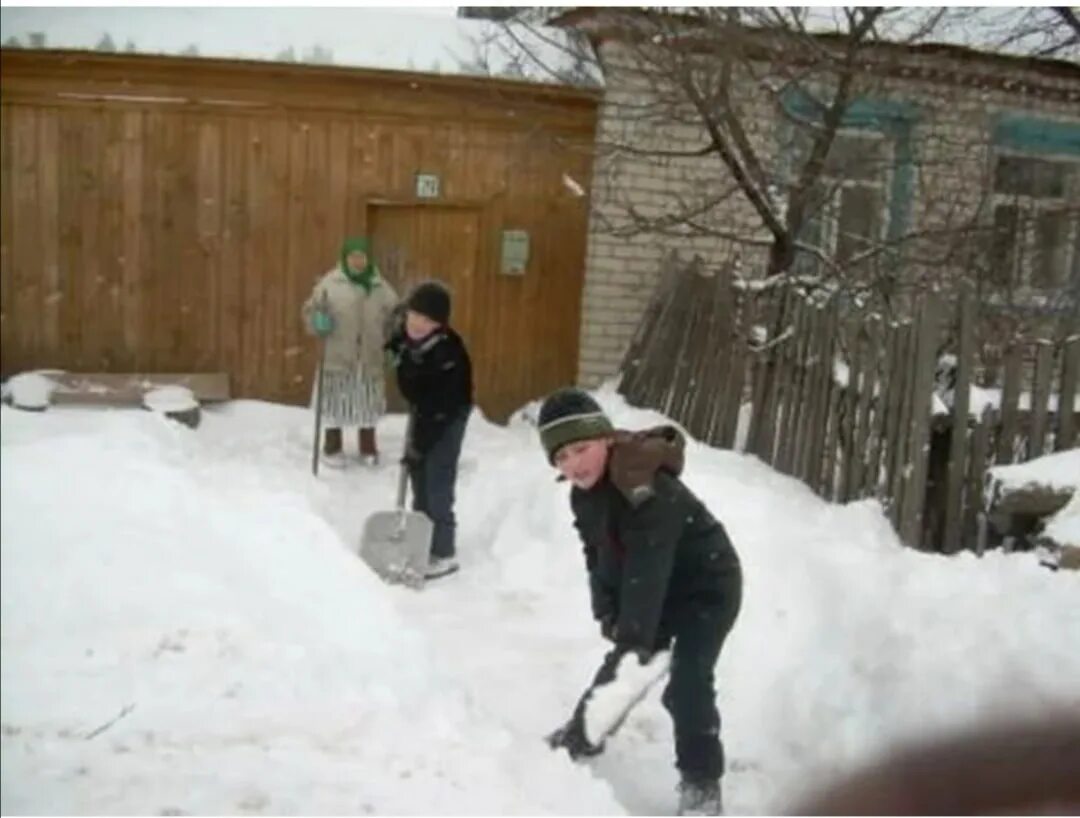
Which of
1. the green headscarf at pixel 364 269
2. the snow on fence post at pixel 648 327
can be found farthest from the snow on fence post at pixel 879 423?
the green headscarf at pixel 364 269

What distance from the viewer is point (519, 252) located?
2.60 ft

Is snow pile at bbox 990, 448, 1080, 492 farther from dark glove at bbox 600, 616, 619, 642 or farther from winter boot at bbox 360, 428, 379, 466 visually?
winter boot at bbox 360, 428, 379, 466


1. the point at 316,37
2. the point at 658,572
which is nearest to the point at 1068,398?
the point at 658,572

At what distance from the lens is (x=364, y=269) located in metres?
0.78

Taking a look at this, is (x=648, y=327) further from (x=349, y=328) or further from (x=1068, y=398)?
(x=1068, y=398)

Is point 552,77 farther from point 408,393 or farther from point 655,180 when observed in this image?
point 408,393

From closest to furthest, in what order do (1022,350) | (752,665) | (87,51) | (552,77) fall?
1. (87,51)
2. (552,77)
3. (1022,350)
4. (752,665)

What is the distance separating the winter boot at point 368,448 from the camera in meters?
0.89

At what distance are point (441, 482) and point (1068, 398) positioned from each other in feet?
1.60

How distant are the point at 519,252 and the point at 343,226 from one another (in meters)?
0.12

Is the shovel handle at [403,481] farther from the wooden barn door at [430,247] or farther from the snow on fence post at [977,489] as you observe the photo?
the snow on fence post at [977,489]

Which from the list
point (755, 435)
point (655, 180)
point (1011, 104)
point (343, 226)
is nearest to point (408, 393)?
point (343, 226)

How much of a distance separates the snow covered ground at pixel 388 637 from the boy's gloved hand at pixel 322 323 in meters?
0.06

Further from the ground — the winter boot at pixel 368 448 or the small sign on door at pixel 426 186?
the small sign on door at pixel 426 186
